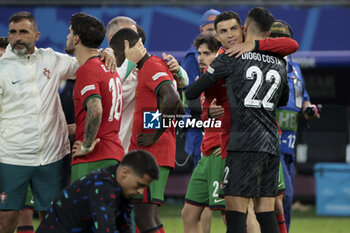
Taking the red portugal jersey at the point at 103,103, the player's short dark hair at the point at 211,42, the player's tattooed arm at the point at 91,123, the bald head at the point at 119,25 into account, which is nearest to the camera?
the player's tattooed arm at the point at 91,123

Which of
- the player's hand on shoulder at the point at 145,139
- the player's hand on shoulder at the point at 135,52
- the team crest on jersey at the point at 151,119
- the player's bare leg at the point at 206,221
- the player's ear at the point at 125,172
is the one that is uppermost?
the player's hand on shoulder at the point at 135,52

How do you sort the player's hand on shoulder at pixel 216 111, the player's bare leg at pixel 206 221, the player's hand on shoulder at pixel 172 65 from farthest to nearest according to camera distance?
1. the player's bare leg at pixel 206 221
2. the player's hand on shoulder at pixel 172 65
3. the player's hand on shoulder at pixel 216 111

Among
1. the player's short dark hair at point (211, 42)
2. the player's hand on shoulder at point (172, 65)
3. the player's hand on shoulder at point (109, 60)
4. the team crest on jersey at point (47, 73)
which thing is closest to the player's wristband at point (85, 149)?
the player's hand on shoulder at point (109, 60)

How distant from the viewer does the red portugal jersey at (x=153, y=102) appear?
522cm

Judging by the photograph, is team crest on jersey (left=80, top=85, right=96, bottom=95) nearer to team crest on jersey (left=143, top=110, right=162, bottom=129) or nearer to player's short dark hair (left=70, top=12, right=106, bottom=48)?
player's short dark hair (left=70, top=12, right=106, bottom=48)

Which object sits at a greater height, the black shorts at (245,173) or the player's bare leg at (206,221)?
the black shorts at (245,173)

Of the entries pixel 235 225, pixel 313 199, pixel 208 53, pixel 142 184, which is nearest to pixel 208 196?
pixel 235 225

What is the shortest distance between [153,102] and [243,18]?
7622 millimetres

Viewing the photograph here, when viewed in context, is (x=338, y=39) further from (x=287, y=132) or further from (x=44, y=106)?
(x=44, y=106)

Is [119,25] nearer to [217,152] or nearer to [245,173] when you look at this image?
[217,152]

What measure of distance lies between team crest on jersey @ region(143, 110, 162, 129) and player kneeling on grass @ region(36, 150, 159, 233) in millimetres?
1117

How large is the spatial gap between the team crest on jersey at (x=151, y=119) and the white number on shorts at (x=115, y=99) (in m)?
0.24

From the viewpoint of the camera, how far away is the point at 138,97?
538cm

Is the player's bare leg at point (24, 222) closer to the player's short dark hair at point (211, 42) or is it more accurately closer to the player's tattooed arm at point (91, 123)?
the player's tattooed arm at point (91, 123)
